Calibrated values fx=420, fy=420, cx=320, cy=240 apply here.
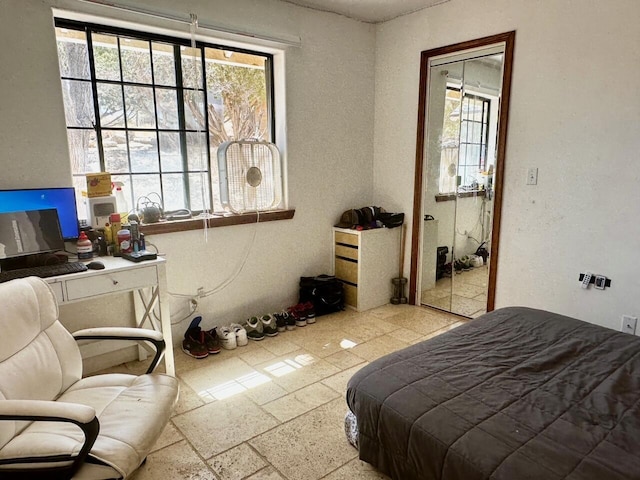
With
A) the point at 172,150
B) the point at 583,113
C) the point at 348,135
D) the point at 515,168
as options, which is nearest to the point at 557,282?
the point at 515,168

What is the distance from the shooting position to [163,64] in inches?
114

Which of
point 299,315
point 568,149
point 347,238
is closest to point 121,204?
point 299,315

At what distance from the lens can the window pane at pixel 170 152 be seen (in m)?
2.96

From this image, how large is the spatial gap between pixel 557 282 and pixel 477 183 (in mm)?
955

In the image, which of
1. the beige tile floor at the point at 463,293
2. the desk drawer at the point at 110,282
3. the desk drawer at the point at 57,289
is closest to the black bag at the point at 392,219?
the beige tile floor at the point at 463,293

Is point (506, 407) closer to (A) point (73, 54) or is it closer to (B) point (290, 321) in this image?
(B) point (290, 321)

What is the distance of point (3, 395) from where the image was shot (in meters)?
1.46

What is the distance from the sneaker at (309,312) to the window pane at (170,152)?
1.47 metres

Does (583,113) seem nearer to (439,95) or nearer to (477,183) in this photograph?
(477,183)

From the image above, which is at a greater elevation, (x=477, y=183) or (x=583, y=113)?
(x=583, y=113)

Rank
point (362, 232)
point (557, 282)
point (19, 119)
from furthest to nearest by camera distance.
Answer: point (362, 232) < point (557, 282) < point (19, 119)

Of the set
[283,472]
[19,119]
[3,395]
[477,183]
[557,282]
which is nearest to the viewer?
[3,395]

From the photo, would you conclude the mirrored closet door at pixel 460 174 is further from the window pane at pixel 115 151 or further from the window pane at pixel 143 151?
the window pane at pixel 115 151

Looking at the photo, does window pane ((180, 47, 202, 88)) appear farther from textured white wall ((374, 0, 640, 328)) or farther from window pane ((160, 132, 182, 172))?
textured white wall ((374, 0, 640, 328))
